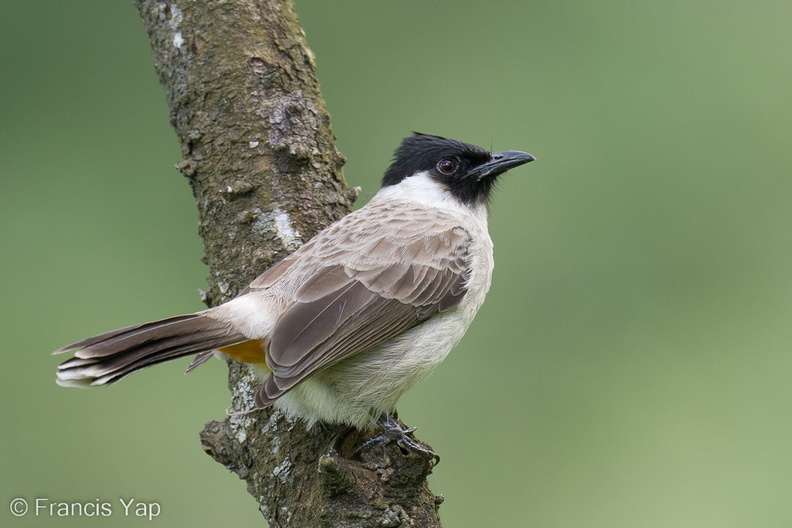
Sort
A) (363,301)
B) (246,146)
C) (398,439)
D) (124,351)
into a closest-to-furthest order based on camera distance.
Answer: (124,351)
(398,439)
(363,301)
(246,146)

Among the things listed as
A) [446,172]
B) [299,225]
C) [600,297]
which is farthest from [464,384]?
[299,225]

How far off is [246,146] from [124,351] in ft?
3.36

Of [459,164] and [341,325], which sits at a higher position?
[459,164]

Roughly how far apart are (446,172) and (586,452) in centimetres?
181

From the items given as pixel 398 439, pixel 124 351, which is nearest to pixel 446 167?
pixel 398 439

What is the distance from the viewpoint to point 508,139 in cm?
585

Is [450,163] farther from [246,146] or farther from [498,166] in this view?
[246,146]

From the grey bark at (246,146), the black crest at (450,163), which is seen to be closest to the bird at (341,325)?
the grey bark at (246,146)

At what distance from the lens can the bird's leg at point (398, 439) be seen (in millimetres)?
2919

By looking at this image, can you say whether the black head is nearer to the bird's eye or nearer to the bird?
the bird's eye

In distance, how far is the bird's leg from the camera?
292 centimetres

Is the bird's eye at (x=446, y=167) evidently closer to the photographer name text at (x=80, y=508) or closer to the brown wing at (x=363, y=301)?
the brown wing at (x=363, y=301)

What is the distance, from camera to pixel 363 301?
318cm

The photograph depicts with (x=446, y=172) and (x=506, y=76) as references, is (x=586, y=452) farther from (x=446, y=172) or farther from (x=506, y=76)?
(x=506, y=76)
